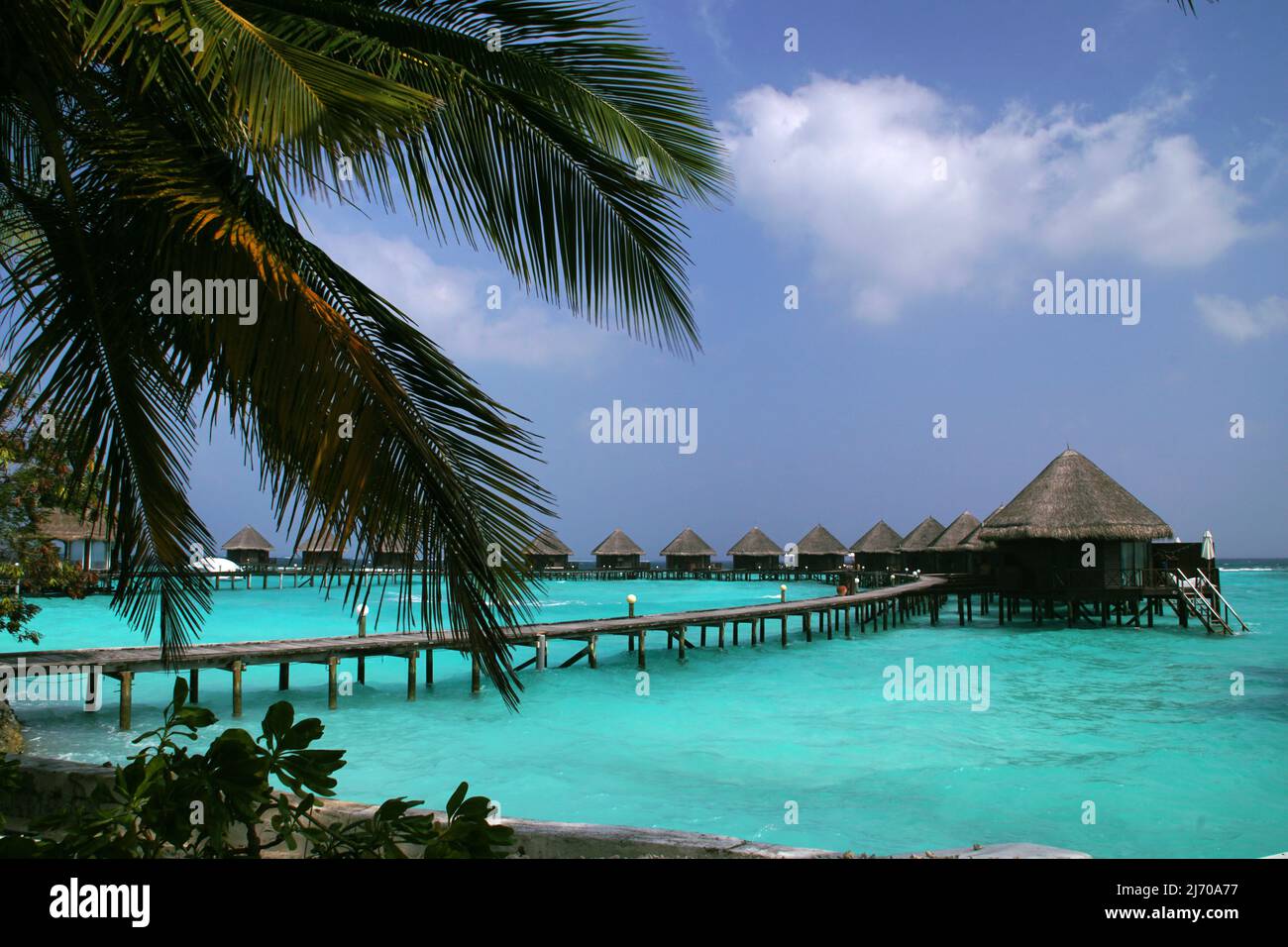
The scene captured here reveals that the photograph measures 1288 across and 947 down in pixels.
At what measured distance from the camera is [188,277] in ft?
8.58

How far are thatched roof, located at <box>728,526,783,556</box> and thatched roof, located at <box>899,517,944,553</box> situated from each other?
914cm

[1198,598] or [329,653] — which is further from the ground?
[329,653]

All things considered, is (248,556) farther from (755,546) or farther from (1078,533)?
(1078,533)

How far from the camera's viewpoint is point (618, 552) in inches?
2223

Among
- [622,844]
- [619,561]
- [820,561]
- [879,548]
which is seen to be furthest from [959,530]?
[622,844]

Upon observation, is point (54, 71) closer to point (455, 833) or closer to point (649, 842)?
point (455, 833)

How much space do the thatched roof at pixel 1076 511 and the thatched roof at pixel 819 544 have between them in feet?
76.3

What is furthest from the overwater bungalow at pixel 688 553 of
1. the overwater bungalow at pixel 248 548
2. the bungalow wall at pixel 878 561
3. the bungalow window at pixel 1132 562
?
the bungalow window at pixel 1132 562

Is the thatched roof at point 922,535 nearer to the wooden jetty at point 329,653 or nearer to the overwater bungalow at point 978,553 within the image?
the overwater bungalow at point 978,553

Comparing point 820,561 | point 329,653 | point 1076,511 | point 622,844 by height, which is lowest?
point 820,561

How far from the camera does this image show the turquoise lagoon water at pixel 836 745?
9.12 metres

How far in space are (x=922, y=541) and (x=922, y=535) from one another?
1.59ft

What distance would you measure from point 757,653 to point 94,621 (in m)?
26.4
